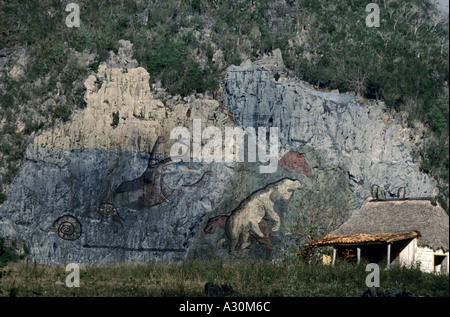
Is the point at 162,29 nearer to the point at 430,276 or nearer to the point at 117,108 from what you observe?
the point at 117,108

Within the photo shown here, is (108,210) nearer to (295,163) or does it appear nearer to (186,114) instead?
(186,114)

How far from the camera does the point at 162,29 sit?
54.1m

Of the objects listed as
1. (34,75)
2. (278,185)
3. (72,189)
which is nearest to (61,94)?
(34,75)

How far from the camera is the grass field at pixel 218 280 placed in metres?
26.4

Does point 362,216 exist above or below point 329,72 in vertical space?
below

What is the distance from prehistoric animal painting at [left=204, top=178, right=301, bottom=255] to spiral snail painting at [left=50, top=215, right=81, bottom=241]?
6.48m

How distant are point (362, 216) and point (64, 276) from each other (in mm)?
12838

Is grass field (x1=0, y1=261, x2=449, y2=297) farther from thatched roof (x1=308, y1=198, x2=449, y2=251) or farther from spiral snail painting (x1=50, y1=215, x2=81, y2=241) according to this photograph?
spiral snail painting (x1=50, y1=215, x2=81, y2=241)

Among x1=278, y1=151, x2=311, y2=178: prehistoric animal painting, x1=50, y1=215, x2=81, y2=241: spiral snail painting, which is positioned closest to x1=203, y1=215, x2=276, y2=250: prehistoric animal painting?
x1=278, y1=151, x2=311, y2=178: prehistoric animal painting

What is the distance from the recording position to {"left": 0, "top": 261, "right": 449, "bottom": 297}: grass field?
26406 mm

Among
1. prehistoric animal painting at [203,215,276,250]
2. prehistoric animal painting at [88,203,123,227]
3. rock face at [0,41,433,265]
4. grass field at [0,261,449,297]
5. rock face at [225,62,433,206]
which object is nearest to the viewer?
grass field at [0,261,449,297]

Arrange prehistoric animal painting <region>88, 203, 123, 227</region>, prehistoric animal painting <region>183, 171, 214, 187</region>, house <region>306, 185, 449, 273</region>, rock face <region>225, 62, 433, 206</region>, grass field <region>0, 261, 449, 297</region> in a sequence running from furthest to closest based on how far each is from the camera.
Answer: rock face <region>225, 62, 433, 206</region>
prehistoric animal painting <region>183, 171, 214, 187</region>
prehistoric animal painting <region>88, 203, 123, 227</region>
house <region>306, 185, 449, 273</region>
grass field <region>0, 261, 449, 297</region>

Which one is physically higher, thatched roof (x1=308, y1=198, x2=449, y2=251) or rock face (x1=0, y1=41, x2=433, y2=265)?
rock face (x1=0, y1=41, x2=433, y2=265)
